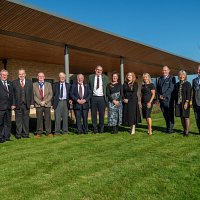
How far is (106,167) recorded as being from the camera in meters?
5.23

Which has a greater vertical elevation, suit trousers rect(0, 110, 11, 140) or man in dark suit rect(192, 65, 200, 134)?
man in dark suit rect(192, 65, 200, 134)

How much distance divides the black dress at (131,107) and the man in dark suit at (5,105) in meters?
2.82

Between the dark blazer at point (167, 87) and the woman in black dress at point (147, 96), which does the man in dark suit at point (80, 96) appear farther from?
the dark blazer at point (167, 87)

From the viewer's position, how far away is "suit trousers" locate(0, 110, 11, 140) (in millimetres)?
8062

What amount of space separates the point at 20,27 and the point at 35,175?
256 inches

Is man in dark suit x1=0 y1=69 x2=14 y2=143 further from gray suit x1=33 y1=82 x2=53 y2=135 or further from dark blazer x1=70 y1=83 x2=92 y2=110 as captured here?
dark blazer x1=70 y1=83 x2=92 y2=110

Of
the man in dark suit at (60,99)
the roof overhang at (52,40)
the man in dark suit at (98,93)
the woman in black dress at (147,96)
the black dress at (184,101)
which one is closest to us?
the black dress at (184,101)

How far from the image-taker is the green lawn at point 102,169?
4027mm

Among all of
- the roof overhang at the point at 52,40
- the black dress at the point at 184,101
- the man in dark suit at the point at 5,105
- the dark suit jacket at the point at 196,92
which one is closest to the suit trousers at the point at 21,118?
the man in dark suit at the point at 5,105

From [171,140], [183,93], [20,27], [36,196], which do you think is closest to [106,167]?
[36,196]

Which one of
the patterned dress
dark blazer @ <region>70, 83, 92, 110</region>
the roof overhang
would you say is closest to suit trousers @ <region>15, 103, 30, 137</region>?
dark blazer @ <region>70, 83, 92, 110</region>

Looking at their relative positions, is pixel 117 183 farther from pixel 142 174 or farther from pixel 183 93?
pixel 183 93

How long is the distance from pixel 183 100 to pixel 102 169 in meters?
3.91

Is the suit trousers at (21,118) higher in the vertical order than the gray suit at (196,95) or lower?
lower
